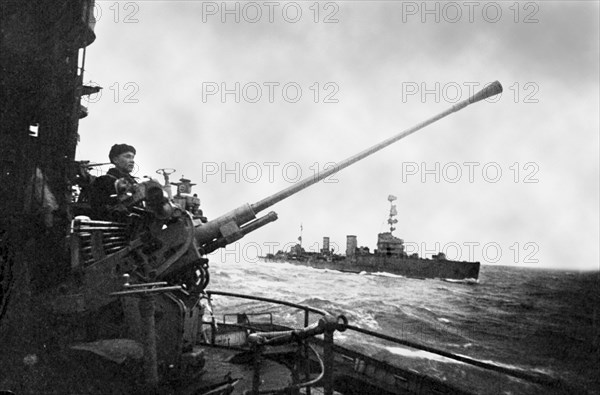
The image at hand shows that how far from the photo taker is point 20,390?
4430 millimetres

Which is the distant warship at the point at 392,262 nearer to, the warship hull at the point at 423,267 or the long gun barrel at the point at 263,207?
the warship hull at the point at 423,267

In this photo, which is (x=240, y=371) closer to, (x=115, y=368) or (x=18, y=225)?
(x=115, y=368)

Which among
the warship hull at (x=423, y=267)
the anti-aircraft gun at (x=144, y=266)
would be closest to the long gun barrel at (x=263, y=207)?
the anti-aircraft gun at (x=144, y=266)

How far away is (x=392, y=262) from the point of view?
Result: 70.3 m

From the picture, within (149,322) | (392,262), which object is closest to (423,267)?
(392,262)

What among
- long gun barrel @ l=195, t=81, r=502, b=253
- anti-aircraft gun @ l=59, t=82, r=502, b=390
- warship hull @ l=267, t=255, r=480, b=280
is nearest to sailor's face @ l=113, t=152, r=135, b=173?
anti-aircraft gun @ l=59, t=82, r=502, b=390

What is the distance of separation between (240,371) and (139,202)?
2.68 metres

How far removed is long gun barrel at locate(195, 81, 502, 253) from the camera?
233 inches

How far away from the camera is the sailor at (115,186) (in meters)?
5.09

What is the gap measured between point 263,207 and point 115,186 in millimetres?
2039

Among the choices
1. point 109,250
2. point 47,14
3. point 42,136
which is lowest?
point 109,250

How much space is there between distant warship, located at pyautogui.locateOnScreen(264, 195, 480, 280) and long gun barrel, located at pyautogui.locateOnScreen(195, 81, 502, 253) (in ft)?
209

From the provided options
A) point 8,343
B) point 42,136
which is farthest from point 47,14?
point 8,343

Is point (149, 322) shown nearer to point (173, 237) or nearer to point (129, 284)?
point (129, 284)
